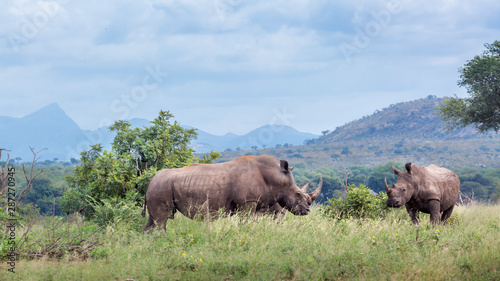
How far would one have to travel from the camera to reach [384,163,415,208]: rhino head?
41.7 ft

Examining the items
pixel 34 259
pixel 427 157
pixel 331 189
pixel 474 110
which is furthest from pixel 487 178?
pixel 34 259

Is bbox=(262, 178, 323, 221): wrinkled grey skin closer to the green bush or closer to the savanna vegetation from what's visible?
the savanna vegetation

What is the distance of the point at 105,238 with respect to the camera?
11641 millimetres

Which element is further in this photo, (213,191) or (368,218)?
(368,218)

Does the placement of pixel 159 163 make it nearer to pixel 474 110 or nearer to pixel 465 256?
pixel 465 256

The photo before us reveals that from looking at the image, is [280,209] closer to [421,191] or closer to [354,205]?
[354,205]

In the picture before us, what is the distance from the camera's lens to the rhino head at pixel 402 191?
12.7 m

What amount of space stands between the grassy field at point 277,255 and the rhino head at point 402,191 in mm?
699

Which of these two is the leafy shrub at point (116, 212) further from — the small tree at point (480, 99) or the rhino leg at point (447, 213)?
the small tree at point (480, 99)

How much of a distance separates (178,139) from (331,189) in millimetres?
53917

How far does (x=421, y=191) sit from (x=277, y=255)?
5000 millimetres

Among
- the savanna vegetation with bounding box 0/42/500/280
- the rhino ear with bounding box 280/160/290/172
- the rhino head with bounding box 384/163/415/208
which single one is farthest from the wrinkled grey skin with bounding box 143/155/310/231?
the rhino head with bounding box 384/163/415/208

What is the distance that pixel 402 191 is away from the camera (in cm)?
1284

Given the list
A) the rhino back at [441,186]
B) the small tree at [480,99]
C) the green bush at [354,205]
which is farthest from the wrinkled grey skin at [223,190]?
the small tree at [480,99]
